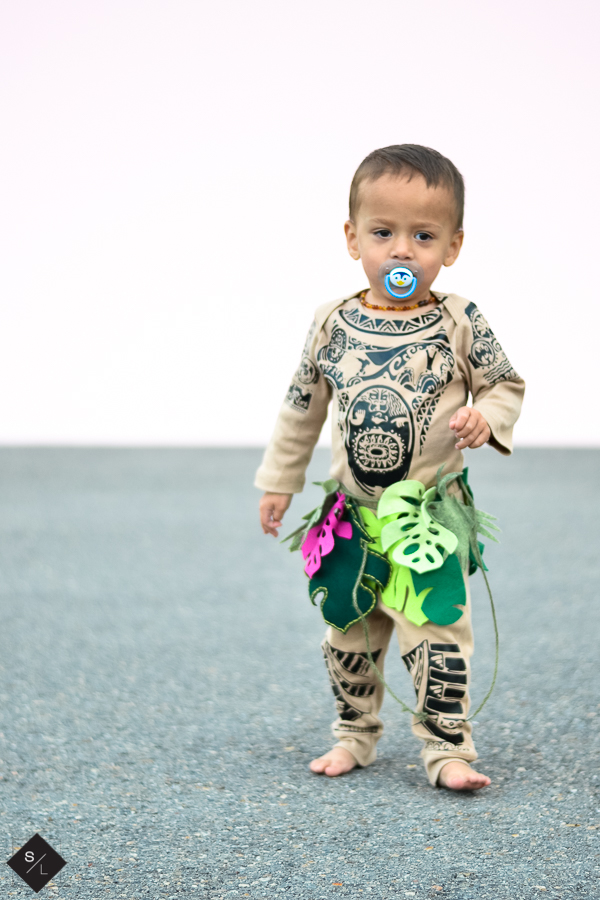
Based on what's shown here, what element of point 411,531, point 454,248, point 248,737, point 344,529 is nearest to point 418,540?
point 411,531

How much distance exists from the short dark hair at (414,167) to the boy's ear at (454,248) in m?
0.03

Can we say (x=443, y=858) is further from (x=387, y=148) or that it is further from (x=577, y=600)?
(x=577, y=600)

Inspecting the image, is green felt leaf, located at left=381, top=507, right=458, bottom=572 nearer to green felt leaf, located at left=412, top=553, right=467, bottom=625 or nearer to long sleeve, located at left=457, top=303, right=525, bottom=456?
green felt leaf, located at left=412, top=553, right=467, bottom=625

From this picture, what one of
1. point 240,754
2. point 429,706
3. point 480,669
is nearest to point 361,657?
point 429,706

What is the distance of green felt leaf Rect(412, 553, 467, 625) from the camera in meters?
1.71

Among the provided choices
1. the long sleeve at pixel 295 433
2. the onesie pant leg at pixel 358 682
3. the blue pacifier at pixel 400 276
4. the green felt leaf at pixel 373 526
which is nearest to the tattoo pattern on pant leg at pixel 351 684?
the onesie pant leg at pixel 358 682

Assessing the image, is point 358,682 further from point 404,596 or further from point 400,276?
point 400,276

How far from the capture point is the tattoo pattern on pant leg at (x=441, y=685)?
1.73 m

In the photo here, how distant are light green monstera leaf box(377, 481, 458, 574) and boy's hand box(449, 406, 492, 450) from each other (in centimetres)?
15

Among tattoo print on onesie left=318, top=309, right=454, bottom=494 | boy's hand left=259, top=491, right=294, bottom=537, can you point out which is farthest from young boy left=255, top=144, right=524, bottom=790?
boy's hand left=259, top=491, right=294, bottom=537

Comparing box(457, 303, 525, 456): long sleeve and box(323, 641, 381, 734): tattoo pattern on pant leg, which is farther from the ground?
box(457, 303, 525, 456): long sleeve

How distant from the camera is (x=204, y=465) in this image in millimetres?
6902

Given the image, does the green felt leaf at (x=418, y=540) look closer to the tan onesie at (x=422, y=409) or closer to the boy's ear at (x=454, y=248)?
the tan onesie at (x=422, y=409)

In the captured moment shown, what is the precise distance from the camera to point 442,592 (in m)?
1.72
